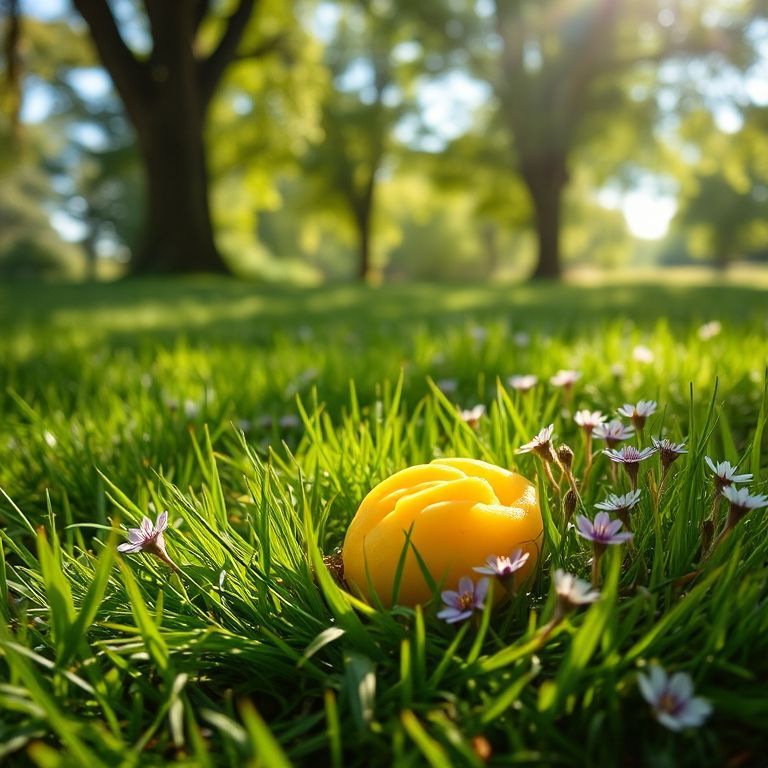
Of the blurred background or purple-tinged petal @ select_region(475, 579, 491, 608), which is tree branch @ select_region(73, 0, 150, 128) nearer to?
the blurred background

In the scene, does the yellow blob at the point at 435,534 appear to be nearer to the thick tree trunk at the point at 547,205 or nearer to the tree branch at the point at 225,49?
the tree branch at the point at 225,49

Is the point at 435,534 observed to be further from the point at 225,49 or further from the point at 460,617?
the point at 225,49

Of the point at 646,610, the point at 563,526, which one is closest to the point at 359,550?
Answer: the point at 563,526

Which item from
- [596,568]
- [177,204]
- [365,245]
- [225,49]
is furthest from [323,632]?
[365,245]

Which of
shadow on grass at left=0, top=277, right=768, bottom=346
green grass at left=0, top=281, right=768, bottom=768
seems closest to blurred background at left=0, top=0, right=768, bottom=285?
shadow on grass at left=0, top=277, right=768, bottom=346

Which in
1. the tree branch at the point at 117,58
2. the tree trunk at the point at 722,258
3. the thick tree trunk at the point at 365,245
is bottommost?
the tree trunk at the point at 722,258

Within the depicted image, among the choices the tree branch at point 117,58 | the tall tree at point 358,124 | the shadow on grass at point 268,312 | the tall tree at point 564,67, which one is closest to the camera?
the shadow on grass at point 268,312

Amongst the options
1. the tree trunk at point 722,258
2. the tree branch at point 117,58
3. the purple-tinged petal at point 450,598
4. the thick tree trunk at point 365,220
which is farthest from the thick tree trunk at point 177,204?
the tree trunk at point 722,258

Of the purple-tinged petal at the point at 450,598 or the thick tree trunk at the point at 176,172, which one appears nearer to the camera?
the purple-tinged petal at the point at 450,598
